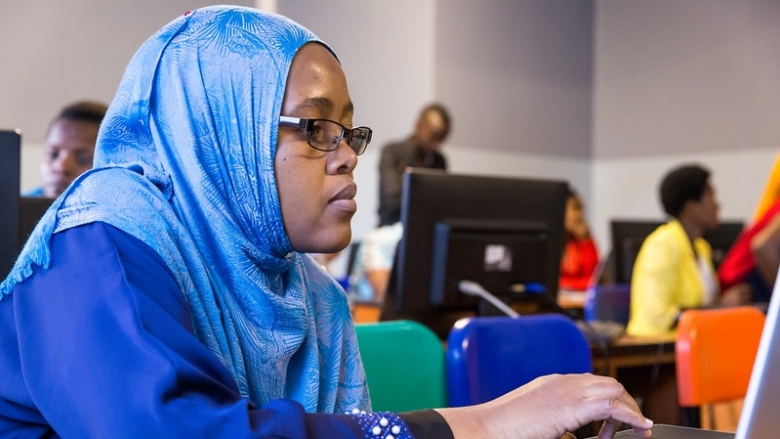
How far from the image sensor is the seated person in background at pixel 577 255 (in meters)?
5.43

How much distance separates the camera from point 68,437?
77cm

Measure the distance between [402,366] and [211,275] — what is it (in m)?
0.67

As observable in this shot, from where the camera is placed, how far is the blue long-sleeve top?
28.7 inches

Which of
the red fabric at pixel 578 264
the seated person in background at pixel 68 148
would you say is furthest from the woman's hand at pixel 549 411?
the red fabric at pixel 578 264

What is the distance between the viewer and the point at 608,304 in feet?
10.9

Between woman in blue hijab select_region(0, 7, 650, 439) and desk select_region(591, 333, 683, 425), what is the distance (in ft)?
3.62

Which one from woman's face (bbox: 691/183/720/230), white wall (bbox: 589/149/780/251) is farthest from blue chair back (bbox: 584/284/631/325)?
white wall (bbox: 589/149/780/251)

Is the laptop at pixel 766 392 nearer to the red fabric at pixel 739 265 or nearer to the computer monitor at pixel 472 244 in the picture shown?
the computer monitor at pixel 472 244

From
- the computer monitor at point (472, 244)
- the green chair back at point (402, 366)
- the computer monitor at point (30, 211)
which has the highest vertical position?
the computer monitor at point (30, 211)

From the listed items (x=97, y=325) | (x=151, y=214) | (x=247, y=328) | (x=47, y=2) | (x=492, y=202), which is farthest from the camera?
(x=47, y=2)

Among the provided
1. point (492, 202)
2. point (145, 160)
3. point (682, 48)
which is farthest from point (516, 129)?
point (145, 160)

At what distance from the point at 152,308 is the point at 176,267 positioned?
0.36 ft

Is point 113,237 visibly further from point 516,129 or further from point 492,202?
point 516,129

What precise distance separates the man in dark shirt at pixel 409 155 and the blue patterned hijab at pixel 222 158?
3761 mm
